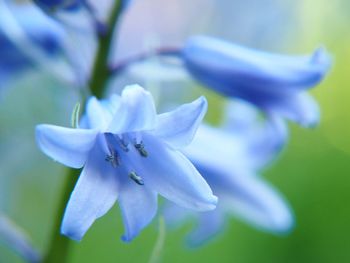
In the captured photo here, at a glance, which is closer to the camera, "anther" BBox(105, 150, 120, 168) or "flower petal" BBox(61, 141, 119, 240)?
"flower petal" BBox(61, 141, 119, 240)

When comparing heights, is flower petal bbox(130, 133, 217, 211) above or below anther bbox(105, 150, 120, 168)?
above

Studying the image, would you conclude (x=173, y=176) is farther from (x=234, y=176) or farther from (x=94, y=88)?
(x=234, y=176)

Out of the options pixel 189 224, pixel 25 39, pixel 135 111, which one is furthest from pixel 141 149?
pixel 189 224

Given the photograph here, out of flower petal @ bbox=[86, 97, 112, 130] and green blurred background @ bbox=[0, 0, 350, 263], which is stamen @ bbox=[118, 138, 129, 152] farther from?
green blurred background @ bbox=[0, 0, 350, 263]

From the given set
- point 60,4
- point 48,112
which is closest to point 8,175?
point 48,112

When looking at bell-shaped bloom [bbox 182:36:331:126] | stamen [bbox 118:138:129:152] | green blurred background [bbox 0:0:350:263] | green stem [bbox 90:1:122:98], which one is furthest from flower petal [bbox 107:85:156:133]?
green blurred background [bbox 0:0:350:263]

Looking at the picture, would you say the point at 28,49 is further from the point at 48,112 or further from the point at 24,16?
the point at 48,112
